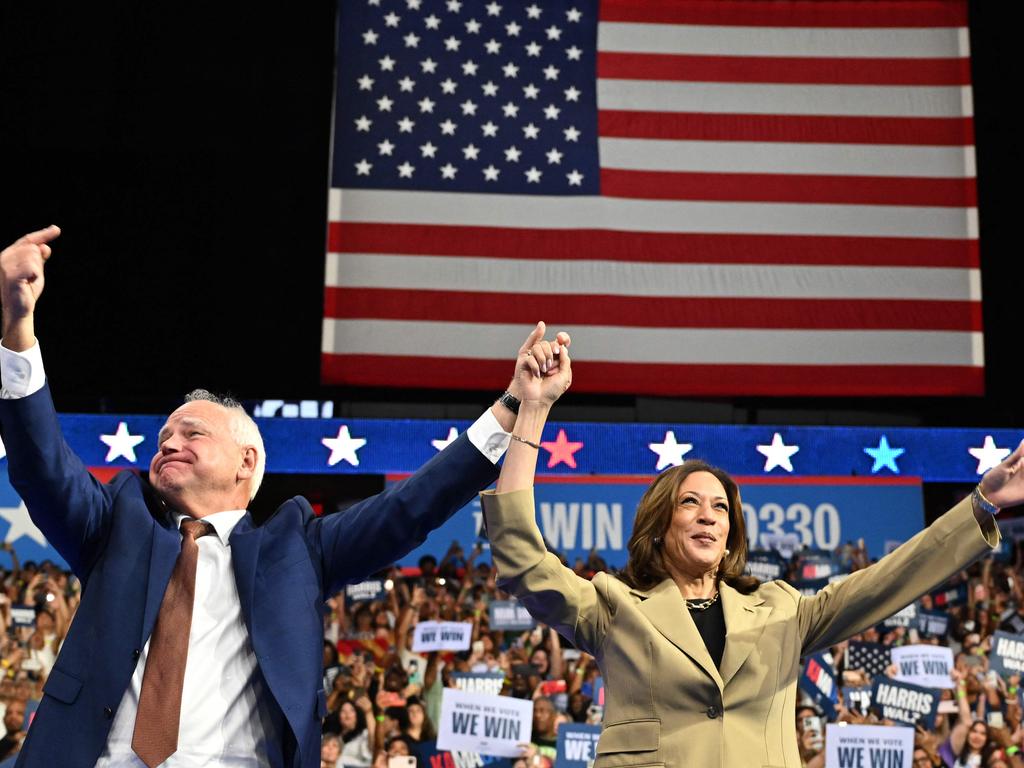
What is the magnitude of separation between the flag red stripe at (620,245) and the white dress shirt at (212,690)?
5301mm

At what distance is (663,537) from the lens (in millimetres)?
2799

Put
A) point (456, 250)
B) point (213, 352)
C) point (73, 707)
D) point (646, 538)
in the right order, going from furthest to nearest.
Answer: point (213, 352) < point (456, 250) < point (646, 538) < point (73, 707)

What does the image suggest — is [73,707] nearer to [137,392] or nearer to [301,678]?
[301,678]

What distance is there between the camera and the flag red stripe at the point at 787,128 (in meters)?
7.71

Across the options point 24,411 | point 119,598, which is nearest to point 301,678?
point 119,598

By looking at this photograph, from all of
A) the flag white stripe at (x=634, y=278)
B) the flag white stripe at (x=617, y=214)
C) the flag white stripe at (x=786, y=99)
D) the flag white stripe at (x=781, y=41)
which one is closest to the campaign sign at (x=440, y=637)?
the flag white stripe at (x=634, y=278)

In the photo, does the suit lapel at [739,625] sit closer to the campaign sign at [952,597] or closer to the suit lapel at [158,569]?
the suit lapel at [158,569]

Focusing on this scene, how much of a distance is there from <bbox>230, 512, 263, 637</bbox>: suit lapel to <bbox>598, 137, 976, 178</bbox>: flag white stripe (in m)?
5.67

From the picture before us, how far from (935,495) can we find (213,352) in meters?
6.48

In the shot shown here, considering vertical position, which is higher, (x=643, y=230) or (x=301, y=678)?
(x=643, y=230)

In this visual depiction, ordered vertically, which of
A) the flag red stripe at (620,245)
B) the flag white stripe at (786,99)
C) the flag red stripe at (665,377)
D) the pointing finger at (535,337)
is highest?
the flag white stripe at (786,99)

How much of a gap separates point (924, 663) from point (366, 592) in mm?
2937

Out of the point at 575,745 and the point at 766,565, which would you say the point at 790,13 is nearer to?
the point at 766,565

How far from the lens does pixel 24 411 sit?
7.20 ft
